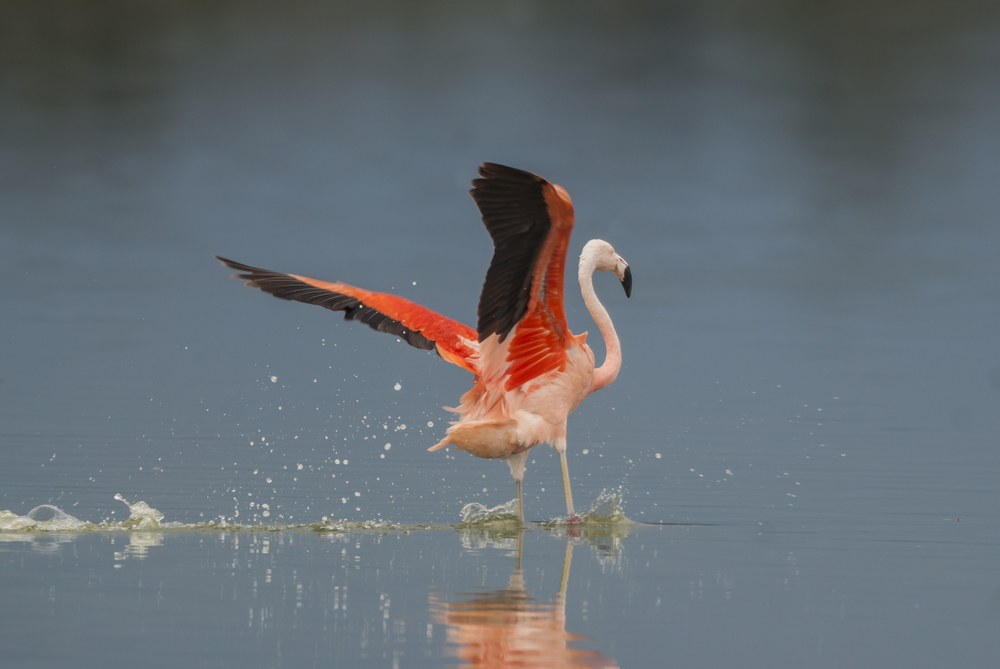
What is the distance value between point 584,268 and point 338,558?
3.01m

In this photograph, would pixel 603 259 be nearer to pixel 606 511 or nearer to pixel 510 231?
pixel 606 511

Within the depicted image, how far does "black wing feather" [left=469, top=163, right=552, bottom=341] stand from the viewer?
7.78 meters

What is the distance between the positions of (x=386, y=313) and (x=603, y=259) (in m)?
1.65

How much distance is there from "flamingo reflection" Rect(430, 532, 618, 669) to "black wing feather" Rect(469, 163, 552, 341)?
2.01 meters

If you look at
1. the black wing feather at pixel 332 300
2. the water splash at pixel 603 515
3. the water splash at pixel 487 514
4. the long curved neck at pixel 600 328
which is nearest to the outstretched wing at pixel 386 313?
the black wing feather at pixel 332 300

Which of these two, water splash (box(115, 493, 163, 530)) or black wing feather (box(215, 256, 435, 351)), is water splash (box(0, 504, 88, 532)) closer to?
water splash (box(115, 493, 163, 530))

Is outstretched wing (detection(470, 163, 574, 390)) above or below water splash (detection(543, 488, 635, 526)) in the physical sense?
above

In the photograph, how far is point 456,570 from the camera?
302 inches

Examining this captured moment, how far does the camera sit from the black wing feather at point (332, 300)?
9.78m

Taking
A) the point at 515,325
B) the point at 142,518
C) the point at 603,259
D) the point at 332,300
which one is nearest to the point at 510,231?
the point at 515,325

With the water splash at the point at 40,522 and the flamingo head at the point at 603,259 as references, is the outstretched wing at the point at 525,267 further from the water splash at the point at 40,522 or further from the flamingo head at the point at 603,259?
the water splash at the point at 40,522

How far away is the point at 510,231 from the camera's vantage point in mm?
8008

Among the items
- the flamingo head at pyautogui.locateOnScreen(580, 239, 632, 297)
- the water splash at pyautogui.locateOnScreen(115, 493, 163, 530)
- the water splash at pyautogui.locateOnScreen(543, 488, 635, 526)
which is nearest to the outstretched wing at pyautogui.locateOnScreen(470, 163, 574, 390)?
the flamingo head at pyautogui.locateOnScreen(580, 239, 632, 297)

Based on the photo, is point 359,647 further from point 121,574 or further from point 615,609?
point 121,574
